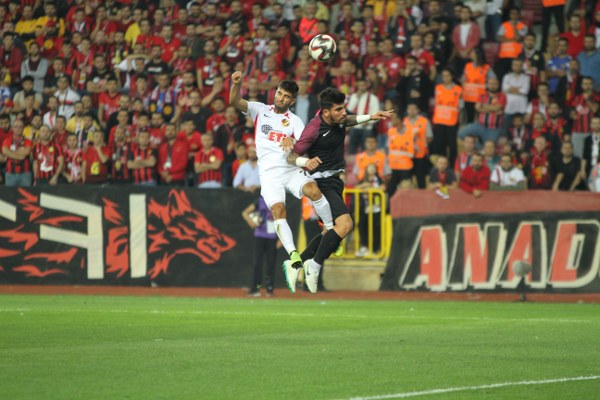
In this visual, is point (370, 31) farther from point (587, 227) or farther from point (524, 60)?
point (587, 227)

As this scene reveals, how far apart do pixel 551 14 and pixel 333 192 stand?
11975mm

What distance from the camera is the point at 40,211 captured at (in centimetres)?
2281

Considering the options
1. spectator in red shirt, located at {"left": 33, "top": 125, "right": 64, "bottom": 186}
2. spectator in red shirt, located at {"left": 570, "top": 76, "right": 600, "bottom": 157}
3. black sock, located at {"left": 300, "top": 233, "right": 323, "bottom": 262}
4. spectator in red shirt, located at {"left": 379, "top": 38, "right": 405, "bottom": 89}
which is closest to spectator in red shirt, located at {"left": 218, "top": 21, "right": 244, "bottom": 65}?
spectator in red shirt, located at {"left": 379, "top": 38, "right": 405, "bottom": 89}

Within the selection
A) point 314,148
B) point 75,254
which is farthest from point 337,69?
point 314,148

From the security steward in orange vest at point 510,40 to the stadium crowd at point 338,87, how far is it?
0.04 metres

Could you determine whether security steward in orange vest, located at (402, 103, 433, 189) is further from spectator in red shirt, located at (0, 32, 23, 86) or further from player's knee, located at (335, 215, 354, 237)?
spectator in red shirt, located at (0, 32, 23, 86)

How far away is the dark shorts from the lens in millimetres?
13531

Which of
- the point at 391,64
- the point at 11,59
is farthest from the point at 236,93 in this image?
the point at 11,59

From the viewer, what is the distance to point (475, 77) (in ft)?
73.3

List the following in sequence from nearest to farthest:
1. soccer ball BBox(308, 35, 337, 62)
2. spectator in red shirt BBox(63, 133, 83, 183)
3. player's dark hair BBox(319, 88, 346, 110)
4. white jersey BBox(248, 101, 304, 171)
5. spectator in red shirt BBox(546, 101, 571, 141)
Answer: player's dark hair BBox(319, 88, 346, 110)
soccer ball BBox(308, 35, 337, 62)
white jersey BBox(248, 101, 304, 171)
spectator in red shirt BBox(546, 101, 571, 141)
spectator in red shirt BBox(63, 133, 83, 183)

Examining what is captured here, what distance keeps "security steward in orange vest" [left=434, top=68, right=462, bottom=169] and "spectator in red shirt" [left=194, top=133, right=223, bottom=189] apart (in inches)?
170

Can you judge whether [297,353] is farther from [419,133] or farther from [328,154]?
[419,133]

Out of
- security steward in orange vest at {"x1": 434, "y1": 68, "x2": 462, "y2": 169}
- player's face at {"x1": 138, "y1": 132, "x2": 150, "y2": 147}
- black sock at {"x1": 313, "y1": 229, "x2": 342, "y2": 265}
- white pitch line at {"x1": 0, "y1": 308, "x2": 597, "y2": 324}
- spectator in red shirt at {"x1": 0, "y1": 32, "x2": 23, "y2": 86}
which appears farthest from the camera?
spectator in red shirt at {"x1": 0, "y1": 32, "x2": 23, "y2": 86}

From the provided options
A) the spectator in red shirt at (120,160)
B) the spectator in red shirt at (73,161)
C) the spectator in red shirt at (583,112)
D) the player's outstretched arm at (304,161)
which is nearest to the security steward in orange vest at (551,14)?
the spectator in red shirt at (583,112)
